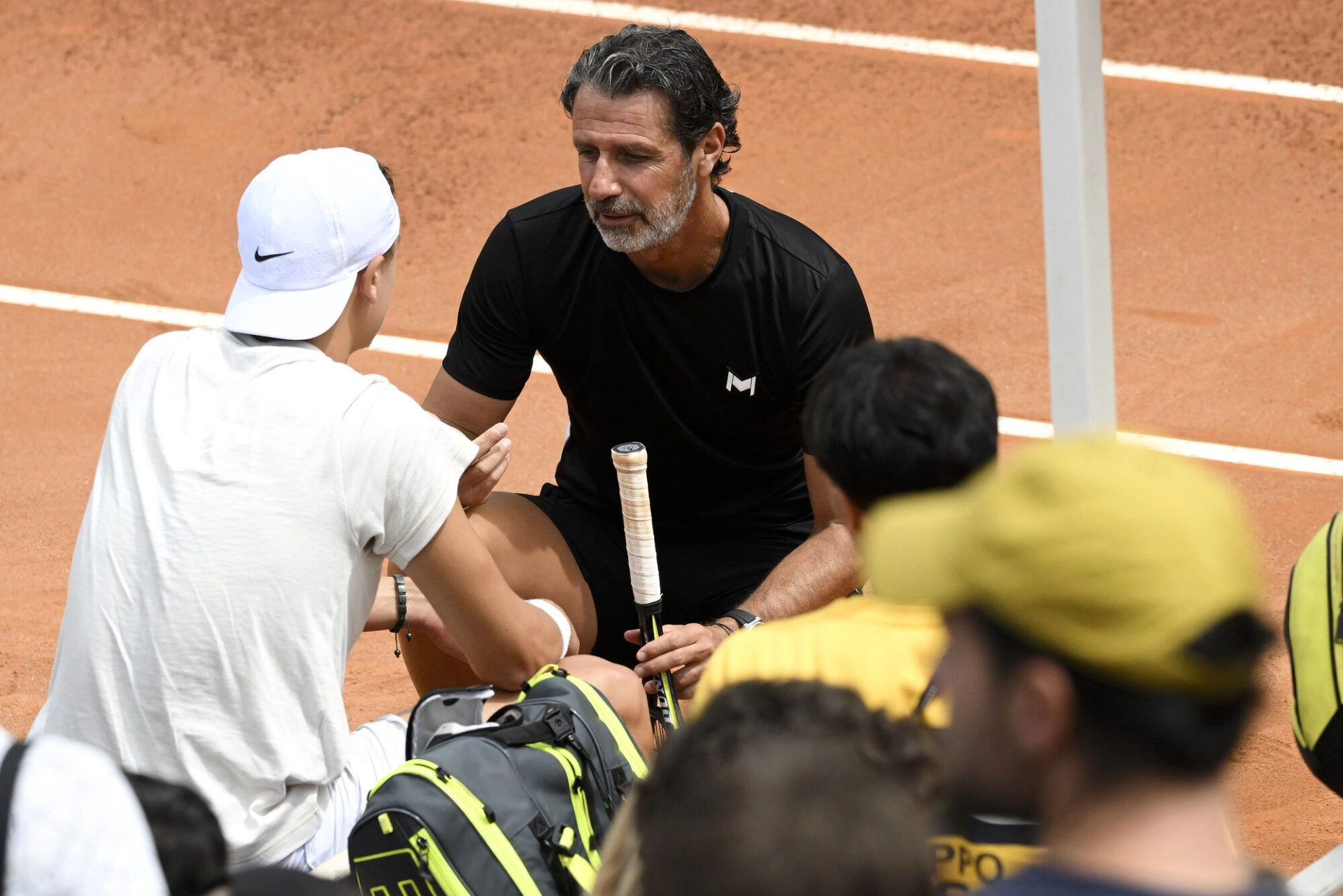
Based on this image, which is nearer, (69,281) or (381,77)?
(69,281)

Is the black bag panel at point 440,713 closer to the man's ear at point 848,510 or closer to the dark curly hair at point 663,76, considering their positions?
the man's ear at point 848,510

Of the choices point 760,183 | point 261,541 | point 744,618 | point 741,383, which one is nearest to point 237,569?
point 261,541

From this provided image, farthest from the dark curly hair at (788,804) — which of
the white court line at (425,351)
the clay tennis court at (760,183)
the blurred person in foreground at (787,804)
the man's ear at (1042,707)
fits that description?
the white court line at (425,351)

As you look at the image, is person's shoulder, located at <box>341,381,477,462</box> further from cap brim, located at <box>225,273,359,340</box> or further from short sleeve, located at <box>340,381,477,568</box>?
cap brim, located at <box>225,273,359,340</box>

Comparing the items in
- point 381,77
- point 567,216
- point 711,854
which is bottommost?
point 711,854

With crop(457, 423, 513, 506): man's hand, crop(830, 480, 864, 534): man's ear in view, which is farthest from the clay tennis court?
crop(830, 480, 864, 534): man's ear

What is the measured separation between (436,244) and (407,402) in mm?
5180

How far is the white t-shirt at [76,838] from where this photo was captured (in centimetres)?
166

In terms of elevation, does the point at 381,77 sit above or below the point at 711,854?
above

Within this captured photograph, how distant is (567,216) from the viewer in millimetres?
4234

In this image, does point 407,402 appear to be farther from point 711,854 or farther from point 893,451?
point 711,854

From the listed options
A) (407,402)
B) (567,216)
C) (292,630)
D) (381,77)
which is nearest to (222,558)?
(292,630)

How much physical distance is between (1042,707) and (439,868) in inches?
55.5

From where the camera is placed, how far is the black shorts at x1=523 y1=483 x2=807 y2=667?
419 centimetres
